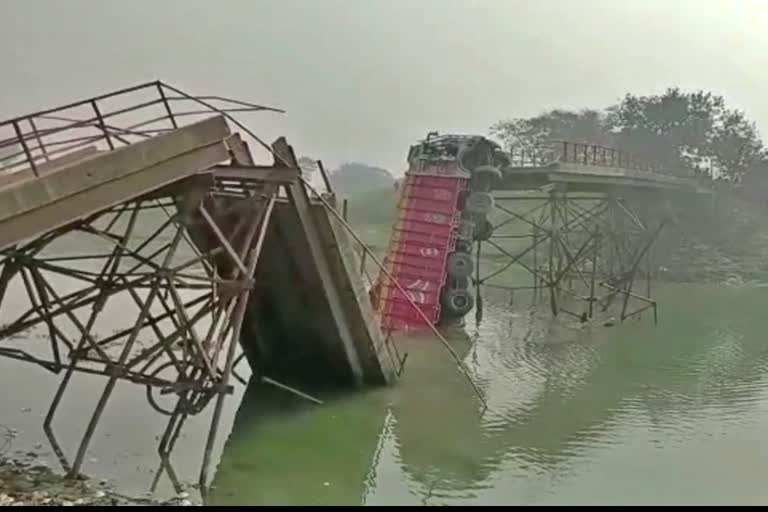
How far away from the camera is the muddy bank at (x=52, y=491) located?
6.91 metres

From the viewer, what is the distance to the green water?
833cm

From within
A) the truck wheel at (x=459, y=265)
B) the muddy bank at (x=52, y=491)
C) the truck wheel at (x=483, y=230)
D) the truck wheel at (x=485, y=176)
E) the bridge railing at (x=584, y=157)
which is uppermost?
the bridge railing at (x=584, y=157)

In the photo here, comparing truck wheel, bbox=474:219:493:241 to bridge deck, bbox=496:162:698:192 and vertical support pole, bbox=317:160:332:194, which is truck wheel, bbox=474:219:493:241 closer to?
bridge deck, bbox=496:162:698:192

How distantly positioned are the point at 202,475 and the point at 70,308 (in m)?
2.38

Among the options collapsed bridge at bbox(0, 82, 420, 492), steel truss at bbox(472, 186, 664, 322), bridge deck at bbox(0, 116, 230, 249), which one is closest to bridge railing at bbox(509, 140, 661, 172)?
steel truss at bbox(472, 186, 664, 322)

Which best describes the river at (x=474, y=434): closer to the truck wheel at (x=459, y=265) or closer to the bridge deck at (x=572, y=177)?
the truck wheel at (x=459, y=265)

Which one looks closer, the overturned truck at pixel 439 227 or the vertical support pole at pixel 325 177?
the vertical support pole at pixel 325 177

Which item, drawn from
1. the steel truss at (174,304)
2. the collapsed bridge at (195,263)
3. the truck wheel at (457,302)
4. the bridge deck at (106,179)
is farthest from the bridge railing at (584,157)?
the bridge deck at (106,179)

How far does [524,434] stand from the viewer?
10.4 m

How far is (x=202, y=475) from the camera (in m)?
8.09

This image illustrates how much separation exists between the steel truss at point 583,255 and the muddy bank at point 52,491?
12.4 m

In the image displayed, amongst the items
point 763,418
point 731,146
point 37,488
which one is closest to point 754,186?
point 731,146

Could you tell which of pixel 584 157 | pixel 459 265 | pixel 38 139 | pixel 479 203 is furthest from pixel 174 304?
pixel 584 157

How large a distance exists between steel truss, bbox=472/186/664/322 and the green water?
11.9 feet
